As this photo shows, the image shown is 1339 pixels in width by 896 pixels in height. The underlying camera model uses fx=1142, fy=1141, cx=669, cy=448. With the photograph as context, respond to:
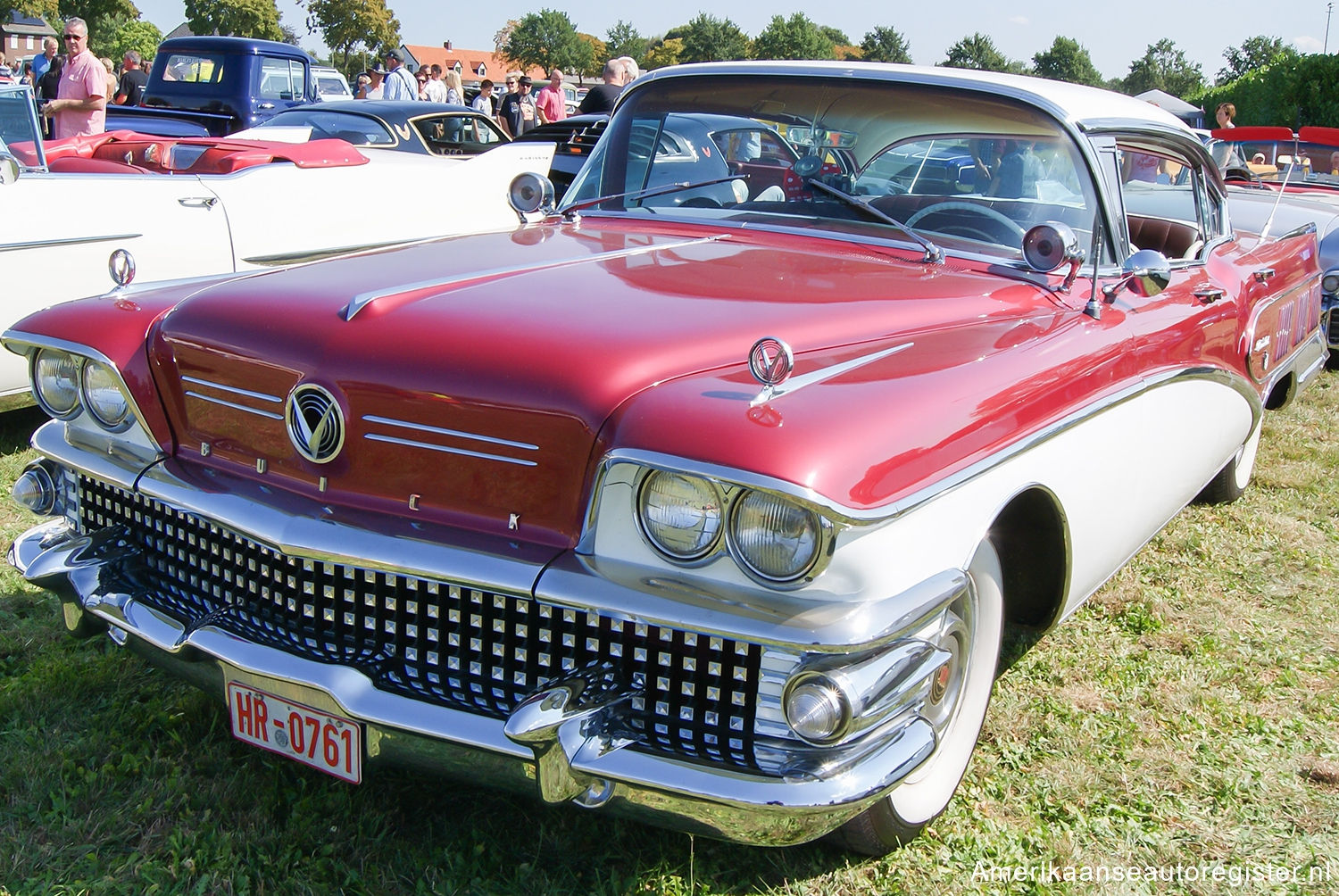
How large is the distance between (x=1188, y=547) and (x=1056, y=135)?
76.9 inches

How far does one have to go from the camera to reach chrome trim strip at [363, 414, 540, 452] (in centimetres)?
202

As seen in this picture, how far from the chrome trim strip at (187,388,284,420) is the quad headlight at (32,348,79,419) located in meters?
0.39

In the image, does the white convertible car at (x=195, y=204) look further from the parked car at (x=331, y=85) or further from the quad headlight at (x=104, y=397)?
the parked car at (x=331, y=85)

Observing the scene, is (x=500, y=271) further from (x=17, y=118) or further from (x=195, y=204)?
(x=17, y=118)

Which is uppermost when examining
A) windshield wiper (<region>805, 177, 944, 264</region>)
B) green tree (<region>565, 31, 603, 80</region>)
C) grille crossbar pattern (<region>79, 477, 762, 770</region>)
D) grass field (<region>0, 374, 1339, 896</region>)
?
windshield wiper (<region>805, 177, 944, 264</region>)

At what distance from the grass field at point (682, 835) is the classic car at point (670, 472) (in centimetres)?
18

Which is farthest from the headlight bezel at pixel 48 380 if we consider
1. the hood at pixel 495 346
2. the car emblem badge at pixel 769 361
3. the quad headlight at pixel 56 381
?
the car emblem badge at pixel 769 361

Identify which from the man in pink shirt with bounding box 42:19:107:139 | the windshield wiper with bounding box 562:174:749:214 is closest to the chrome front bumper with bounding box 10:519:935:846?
the windshield wiper with bounding box 562:174:749:214

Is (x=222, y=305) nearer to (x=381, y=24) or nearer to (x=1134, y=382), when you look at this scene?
(x=1134, y=382)

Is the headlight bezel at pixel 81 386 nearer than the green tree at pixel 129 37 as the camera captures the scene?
Yes

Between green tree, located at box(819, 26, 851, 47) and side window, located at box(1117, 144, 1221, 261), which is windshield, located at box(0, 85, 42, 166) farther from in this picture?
Result: green tree, located at box(819, 26, 851, 47)

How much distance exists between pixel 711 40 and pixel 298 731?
9965 centimetres

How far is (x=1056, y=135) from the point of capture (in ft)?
9.89

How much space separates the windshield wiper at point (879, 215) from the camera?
9.53ft
